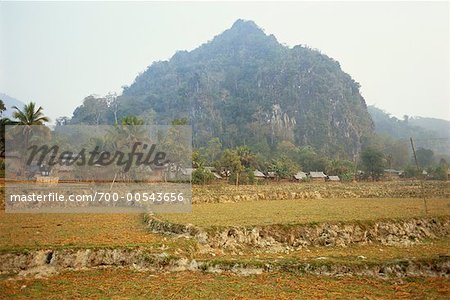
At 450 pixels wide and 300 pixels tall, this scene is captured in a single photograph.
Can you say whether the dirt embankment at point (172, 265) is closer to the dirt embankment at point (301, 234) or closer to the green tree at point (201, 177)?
the dirt embankment at point (301, 234)

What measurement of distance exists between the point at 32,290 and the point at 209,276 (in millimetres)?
5319

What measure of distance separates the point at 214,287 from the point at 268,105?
14788 centimetres

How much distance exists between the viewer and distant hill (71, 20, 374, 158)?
450 ft

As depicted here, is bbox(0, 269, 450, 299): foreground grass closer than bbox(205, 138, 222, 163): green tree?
Yes

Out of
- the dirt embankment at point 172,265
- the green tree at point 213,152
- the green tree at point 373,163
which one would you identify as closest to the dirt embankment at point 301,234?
the dirt embankment at point 172,265

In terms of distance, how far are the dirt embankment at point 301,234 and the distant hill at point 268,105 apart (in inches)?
4205

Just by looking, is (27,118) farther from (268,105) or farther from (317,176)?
(268,105)

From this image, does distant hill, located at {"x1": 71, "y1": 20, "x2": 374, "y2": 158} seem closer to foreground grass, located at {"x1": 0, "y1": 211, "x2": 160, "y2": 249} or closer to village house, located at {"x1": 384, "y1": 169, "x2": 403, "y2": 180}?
village house, located at {"x1": 384, "y1": 169, "x2": 403, "y2": 180}

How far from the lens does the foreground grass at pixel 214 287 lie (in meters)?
9.21

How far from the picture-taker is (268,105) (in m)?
154

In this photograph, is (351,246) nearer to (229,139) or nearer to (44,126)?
(44,126)

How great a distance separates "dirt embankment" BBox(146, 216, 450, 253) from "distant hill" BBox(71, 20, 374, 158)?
107 metres

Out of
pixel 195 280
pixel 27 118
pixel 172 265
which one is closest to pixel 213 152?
pixel 27 118

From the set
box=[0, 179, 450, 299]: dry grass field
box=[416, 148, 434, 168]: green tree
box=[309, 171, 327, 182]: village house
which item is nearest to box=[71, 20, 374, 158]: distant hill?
box=[416, 148, 434, 168]: green tree
